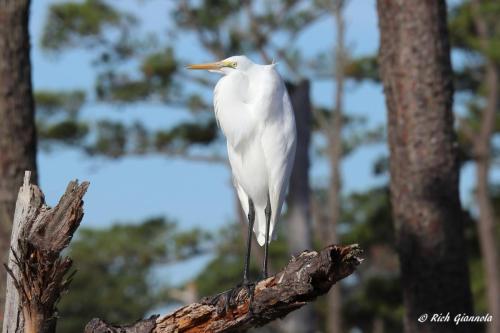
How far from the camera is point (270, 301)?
11.8ft

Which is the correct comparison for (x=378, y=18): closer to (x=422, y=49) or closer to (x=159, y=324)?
(x=422, y=49)

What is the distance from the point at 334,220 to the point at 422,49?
7.08 m

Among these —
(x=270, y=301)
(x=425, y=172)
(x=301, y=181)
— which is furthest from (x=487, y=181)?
(x=270, y=301)

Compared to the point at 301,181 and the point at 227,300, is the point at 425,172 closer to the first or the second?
the point at 227,300

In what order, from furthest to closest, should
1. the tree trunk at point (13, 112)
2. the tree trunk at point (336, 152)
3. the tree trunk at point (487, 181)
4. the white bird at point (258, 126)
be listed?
the tree trunk at point (487, 181) → the tree trunk at point (336, 152) → the tree trunk at point (13, 112) → the white bird at point (258, 126)

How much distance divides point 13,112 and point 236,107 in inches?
57.9

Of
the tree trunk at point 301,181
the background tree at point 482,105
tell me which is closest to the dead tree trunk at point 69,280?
the tree trunk at point 301,181

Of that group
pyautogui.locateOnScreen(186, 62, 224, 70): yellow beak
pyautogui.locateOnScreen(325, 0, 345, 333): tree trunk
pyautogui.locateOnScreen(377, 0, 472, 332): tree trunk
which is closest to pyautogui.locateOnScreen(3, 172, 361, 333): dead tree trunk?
pyautogui.locateOnScreen(186, 62, 224, 70): yellow beak

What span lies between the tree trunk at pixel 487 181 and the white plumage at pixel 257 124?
9.66 meters

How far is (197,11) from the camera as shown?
48.2ft

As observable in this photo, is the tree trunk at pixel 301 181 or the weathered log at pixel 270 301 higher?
the tree trunk at pixel 301 181

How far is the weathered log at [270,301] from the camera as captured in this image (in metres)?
3.43

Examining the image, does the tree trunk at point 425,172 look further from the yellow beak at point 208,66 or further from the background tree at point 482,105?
the background tree at point 482,105

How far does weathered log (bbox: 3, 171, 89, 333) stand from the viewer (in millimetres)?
3545
